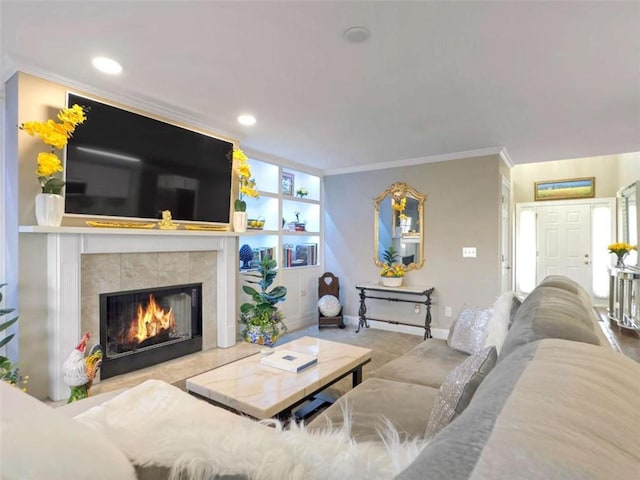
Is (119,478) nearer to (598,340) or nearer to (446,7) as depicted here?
(598,340)

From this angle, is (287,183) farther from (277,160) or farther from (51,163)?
(51,163)

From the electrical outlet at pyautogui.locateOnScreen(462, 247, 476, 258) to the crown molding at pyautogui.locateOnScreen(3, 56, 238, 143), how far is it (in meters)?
3.02

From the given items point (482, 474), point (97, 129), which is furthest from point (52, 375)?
point (482, 474)

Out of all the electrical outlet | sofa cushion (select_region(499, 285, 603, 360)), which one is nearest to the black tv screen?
sofa cushion (select_region(499, 285, 603, 360))

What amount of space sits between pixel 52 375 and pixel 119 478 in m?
2.28

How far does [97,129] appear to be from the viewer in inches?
95.1

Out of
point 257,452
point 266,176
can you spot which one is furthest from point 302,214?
point 257,452

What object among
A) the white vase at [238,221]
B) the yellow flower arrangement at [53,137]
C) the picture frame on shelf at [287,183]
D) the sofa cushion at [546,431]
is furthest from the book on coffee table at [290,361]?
the picture frame on shelf at [287,183]

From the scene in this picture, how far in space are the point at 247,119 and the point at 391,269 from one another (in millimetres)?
2640

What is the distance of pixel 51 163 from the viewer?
213cm

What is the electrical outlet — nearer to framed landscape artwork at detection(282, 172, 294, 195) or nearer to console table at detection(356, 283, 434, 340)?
console table at detection(356, 283, 434, 340)

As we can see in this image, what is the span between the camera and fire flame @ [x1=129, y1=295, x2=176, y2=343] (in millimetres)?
2865

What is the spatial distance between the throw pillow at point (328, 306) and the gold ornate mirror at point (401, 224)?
83 cm

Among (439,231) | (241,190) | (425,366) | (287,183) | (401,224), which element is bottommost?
(425,366)
